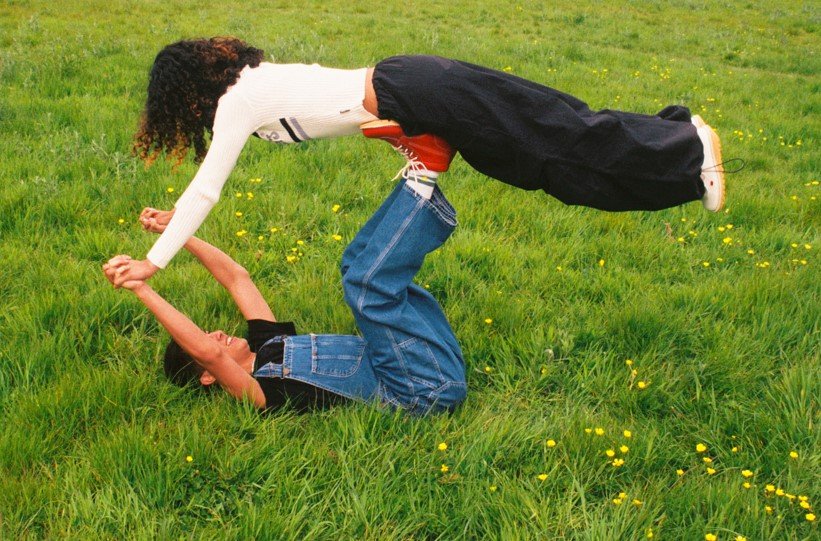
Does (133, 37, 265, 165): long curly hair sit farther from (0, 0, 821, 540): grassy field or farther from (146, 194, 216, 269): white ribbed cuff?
(0, 0, 821, 540): grassy field

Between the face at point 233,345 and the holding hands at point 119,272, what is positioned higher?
the holding hands at point 119,272

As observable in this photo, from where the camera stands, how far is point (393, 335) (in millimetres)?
3324

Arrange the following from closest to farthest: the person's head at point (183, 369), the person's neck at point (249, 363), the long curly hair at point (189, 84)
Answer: the long curly hair at point (189, 84) → the person's head at point (183, 369) → the person's neck at point (249, 363)

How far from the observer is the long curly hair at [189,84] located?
Answer: 3.27 m

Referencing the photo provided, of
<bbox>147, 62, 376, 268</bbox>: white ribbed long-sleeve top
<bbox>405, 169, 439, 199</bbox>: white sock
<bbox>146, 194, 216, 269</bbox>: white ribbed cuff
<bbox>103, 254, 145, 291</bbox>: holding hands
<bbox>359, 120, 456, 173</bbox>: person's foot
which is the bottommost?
<bbox>103, 254, 145, 291</bbox>: holding hands

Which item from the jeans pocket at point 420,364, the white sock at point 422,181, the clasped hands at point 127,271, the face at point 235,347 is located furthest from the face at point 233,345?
the white sock at point 422,181

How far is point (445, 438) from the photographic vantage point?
319cm

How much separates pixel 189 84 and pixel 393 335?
1423mm

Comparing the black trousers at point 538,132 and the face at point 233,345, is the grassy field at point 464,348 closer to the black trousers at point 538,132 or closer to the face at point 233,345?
the face at point 233,345

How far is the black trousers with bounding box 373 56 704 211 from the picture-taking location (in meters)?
2.99

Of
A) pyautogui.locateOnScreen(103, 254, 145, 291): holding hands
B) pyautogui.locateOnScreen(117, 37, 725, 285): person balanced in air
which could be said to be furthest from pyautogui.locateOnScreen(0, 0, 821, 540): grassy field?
pyautogui.locateOnScreen(117, 37, 725, 285): person balanced in air

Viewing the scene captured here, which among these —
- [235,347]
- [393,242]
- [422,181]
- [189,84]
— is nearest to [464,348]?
[393,242]

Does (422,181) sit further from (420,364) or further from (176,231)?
(176,231)

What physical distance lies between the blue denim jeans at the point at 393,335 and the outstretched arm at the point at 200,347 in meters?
0.15
